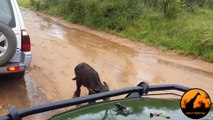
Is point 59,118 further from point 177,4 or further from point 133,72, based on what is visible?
point 177,4

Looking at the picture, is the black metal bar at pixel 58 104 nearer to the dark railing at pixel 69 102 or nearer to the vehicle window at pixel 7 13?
the dark railing at pixel 69 102

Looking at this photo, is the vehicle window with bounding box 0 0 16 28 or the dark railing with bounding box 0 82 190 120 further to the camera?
the vehicle window with bounding box 0 0 16 28

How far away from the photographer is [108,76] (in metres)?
8.11

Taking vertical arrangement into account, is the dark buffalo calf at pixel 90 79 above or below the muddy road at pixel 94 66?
above

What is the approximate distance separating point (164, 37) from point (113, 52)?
2.44 m

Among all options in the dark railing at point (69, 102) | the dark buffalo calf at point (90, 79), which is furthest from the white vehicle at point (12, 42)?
the dark railing at point (69, 102)

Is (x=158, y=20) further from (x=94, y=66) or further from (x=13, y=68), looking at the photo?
(x=13, y=68)

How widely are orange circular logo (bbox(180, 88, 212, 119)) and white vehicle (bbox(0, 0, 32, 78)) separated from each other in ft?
12.4

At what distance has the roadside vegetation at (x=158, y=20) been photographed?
38.0ft

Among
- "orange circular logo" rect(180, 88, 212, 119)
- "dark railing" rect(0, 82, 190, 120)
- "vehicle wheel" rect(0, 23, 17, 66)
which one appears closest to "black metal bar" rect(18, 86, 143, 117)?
"dark railing" rect(0, 82, 190, 120)

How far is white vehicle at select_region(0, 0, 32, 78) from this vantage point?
5.36 meters

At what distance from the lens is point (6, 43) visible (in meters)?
5.39

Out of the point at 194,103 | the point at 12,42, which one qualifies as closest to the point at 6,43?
the point at 12,42

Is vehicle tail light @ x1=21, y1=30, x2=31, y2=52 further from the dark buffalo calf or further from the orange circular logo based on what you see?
the orange circular logo
